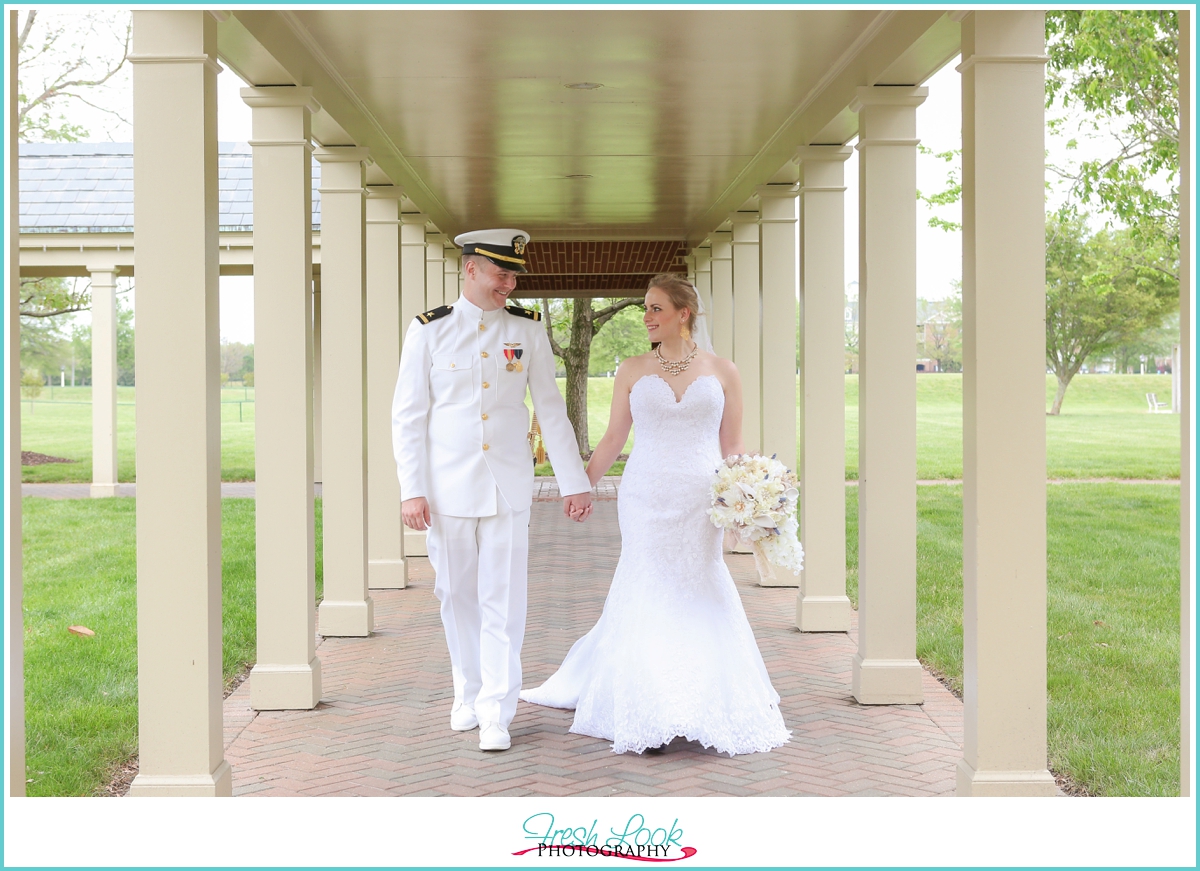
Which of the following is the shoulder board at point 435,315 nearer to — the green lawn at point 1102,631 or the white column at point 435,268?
the green lawn at point 1102,631

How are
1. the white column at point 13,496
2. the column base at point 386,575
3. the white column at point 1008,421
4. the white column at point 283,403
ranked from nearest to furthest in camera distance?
the white column at point 13,496
the white column at point 1008,421
the white column at point 283,403
the column base at point 386,575

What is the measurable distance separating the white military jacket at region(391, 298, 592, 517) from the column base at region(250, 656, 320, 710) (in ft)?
4.84

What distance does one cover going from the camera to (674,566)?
5.11 m

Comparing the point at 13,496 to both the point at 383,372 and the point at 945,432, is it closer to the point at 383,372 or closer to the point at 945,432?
the point at 383,372

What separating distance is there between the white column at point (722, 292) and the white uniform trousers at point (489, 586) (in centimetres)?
709

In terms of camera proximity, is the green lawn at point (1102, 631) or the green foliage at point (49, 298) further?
the green foliage at point (49, 298)

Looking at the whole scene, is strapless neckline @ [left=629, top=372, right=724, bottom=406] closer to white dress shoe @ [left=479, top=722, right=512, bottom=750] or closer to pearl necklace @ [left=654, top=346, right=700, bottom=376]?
pearl necklace @ [left=654, top=346, right=700, bottom=376]

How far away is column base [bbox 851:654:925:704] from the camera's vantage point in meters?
5.68

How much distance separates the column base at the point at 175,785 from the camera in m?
3.86

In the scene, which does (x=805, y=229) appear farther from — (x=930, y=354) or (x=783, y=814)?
(x=930, y=354)

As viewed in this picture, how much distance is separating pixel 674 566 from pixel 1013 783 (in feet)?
5.79

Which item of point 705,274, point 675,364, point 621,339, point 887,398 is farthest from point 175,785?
point 621,339

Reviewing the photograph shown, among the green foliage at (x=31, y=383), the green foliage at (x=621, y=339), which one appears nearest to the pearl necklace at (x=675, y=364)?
the green foliage at (x=621, y=339)

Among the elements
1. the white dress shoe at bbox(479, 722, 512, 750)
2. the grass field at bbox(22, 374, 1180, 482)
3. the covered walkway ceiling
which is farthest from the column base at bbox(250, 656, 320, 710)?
the grass field at bbox(22, 374, 1180, 482)
